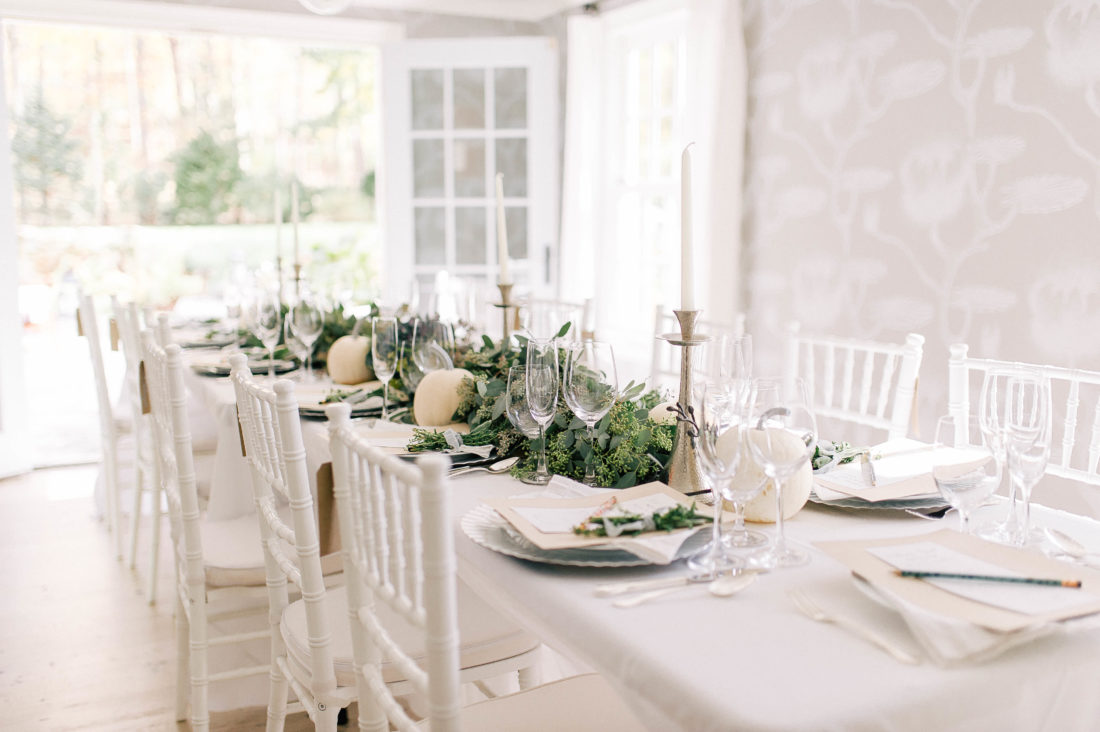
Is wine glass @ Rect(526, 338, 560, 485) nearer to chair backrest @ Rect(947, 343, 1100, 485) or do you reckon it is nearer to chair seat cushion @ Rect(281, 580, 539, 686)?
chair seat cushion @ Rect(281, 580, 539, 686)

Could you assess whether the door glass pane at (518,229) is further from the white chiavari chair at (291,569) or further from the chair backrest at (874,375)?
the white chiavari chair at (291,569)

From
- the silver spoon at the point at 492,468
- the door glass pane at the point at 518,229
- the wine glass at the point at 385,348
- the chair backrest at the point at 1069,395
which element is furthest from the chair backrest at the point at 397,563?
the door glass pane at the point at 518,229

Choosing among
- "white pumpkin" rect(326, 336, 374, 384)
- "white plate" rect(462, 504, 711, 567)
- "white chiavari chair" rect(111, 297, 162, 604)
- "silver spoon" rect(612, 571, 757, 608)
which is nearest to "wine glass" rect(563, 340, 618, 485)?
"white plate" rect(462, 504, 711, 567)

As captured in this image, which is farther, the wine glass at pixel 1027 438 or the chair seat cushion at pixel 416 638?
the chair seat cushion at pixel 416 638

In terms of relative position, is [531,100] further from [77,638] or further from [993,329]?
[77,638]

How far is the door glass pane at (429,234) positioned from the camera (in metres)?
4.81

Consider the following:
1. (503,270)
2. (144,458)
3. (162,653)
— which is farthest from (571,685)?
(144,458)

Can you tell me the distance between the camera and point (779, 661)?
85 cm

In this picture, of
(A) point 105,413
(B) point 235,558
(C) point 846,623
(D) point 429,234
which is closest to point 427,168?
(D) point 429,234

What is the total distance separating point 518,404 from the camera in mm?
1448

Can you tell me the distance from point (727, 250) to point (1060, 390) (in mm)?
1481

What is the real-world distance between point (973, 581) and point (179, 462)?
4.49 ft

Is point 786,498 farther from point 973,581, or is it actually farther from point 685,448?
point 973,581

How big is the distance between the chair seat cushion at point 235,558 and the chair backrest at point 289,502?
180 mm
